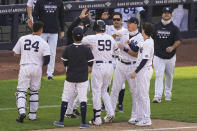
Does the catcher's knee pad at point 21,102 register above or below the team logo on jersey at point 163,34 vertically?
below

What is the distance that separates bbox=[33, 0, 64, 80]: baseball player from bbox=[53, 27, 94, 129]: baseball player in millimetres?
4769

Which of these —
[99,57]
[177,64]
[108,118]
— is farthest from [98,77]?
[177,64]

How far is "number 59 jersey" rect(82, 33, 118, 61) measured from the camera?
13.3m

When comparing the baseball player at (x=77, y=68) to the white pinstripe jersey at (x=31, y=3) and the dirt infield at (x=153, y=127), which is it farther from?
the white pinstripe jersey at (x=31, y=3)

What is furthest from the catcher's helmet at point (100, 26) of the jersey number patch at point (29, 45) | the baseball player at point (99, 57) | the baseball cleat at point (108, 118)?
the baseball cleat at point (108, 118)

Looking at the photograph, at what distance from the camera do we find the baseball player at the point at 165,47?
1581 centimetres

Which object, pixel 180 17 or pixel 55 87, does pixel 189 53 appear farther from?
pixel 55 87

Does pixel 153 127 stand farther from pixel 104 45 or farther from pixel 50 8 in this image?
pixel 50 8

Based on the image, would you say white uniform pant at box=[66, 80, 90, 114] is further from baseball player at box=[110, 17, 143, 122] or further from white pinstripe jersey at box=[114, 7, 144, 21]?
white pinstripe jersey at box=[114, 7, 144, 21]

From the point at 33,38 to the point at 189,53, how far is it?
33.5 ft

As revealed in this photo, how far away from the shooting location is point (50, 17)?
18062 millimetres

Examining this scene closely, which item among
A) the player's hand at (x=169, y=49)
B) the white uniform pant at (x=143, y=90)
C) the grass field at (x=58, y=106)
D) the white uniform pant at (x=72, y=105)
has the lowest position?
the grass field at (x=58, y=106)

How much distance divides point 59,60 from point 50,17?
3347 millimetres

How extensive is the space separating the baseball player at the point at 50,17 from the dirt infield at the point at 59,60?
5.32 ft
